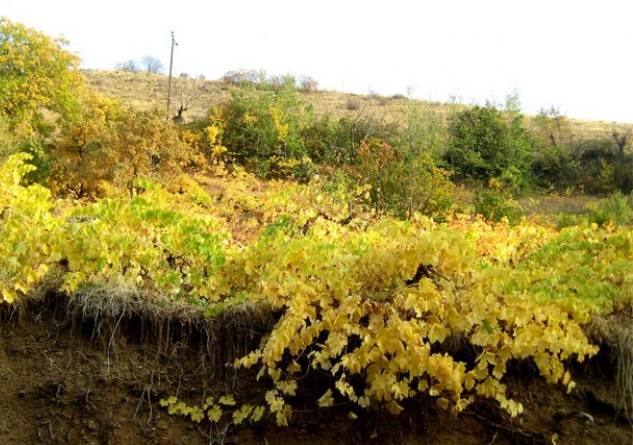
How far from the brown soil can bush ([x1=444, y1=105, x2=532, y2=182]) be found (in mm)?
15752

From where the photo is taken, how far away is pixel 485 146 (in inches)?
775

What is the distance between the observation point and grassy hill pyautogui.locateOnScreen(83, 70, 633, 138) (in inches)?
1164

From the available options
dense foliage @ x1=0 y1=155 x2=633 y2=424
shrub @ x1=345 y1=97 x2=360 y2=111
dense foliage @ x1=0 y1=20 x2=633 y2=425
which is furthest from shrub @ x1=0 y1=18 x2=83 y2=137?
shrub @ x1=345 y1=97 x2=360 y2=111

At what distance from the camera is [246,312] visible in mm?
4133

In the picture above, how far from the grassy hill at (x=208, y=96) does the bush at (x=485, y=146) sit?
8387 millimetres

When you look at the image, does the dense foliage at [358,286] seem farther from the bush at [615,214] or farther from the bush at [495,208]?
the bush at [615,214]

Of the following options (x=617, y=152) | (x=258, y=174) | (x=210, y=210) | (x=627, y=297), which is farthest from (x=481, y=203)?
(x=617, y=152)

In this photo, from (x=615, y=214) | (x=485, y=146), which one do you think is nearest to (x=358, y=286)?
(x=615, y=214)

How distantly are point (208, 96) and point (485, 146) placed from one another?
51.2ft

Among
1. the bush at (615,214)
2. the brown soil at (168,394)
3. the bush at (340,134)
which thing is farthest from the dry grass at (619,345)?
the bush at (340,134)

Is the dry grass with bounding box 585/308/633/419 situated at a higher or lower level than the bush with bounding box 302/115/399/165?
lower

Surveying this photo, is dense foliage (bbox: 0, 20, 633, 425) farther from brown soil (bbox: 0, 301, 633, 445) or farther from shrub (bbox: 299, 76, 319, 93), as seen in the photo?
shrub (bbox: 299, 76, 319, 93)

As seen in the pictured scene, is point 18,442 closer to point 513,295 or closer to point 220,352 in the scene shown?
point 220,352

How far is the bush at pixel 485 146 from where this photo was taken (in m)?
19.2
